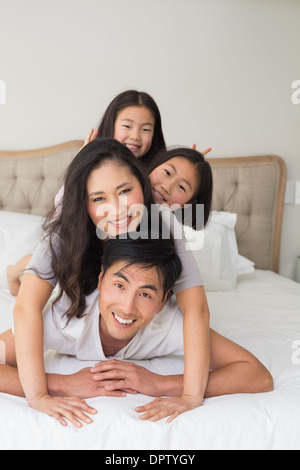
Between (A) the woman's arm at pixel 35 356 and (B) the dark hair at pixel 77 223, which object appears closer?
(A) the woman's arm at pixel 35 356

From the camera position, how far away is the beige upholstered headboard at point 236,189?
275cm

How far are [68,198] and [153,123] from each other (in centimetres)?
61

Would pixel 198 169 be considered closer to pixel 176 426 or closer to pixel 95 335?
Result: pixel 95 335

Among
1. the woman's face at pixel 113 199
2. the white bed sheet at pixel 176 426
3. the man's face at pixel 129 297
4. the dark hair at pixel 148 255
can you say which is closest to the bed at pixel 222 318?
the white bed sheet at pixel 176 426

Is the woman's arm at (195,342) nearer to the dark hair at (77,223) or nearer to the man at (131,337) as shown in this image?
the man at (131,337)

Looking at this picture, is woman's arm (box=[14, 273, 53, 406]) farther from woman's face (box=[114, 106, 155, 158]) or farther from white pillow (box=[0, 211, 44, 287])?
white pillow (box=[0, 211, 44, 287])

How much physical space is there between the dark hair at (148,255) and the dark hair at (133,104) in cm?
61

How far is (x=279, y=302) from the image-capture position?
2.12 m

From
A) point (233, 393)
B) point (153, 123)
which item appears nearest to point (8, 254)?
point (153, 123)

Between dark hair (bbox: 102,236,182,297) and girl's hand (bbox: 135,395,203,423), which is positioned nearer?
girl's hand (bbox: 135,395,203,423)

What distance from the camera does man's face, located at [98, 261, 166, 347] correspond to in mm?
1208
